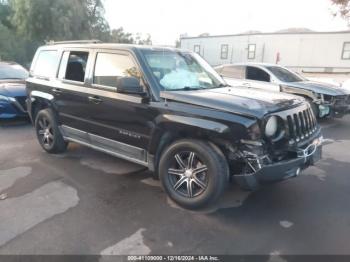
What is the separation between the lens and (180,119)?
3.54m

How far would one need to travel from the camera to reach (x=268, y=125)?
3297 millimetres

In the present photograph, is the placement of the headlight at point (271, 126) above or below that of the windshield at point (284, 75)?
below

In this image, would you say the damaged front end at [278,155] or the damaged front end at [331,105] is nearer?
the damaged front end at [278,155]

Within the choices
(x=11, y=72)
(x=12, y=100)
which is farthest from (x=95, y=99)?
(x=11, y=72)

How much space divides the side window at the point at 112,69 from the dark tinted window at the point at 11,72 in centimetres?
555

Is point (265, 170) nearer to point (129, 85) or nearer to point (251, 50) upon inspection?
point (129, 85)

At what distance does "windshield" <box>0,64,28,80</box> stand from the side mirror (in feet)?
21.1

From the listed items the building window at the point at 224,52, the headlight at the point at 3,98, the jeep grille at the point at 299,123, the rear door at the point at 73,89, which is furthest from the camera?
the building window at the point at 224,52

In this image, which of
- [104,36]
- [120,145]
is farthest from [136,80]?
[104,36]

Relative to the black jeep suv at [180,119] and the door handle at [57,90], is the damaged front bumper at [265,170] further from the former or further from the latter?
the door handle at [57,90]

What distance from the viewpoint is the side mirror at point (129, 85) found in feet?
12.2

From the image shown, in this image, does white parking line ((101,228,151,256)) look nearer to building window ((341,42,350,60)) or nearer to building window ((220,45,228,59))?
building window ((341,42,350,60))

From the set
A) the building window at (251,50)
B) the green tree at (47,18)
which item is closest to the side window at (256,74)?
the green tree at (47,18)

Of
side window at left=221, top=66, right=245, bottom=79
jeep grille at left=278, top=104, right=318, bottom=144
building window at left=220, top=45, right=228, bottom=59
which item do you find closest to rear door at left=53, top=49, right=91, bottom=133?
jeep grille at left=278, top=104, right=318, bottom=144
